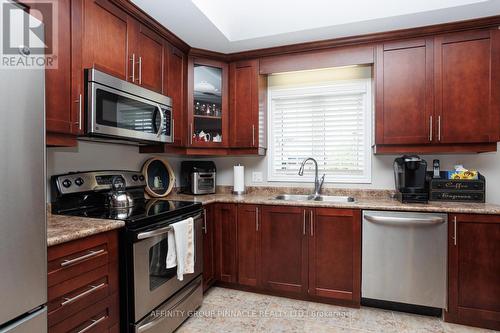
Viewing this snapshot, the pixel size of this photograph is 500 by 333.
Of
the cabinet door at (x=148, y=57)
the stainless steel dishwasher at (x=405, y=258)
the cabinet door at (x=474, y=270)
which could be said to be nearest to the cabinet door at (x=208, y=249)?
the cabinet door at (x=148, y=57)

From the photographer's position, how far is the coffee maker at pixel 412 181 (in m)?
2.25

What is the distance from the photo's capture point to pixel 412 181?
2295mm

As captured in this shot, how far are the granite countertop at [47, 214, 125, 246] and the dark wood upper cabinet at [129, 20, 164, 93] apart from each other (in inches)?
41.8

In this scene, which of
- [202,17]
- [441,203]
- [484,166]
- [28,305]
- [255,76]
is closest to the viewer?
[28,305]

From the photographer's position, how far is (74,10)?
1.55 m

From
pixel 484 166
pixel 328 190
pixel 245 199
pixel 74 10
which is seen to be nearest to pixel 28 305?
pixel 74 10

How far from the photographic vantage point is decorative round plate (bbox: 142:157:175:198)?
101 inches

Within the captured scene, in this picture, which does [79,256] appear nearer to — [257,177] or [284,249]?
[284,249]

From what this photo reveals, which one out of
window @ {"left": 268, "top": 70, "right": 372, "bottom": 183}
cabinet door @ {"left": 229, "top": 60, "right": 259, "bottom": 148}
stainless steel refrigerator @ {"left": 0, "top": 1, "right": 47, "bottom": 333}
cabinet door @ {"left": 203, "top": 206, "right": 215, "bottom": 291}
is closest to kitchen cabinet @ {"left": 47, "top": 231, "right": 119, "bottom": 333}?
stainless steel refrigerator @ {"left": 0, "top": 1, "right": 47, "bottom": 333}

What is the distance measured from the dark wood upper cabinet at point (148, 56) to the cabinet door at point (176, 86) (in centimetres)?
9

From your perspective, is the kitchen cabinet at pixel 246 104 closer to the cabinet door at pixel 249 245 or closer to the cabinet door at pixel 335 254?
the cabinet door at pixel 249 245

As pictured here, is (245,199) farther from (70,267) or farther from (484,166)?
(484,166)

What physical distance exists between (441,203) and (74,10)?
2930mm

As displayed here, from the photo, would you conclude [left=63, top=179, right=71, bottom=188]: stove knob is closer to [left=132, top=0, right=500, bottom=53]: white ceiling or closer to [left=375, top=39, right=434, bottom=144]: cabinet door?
[left=132, top=0, right=500, bottom=53]: white ceiling
